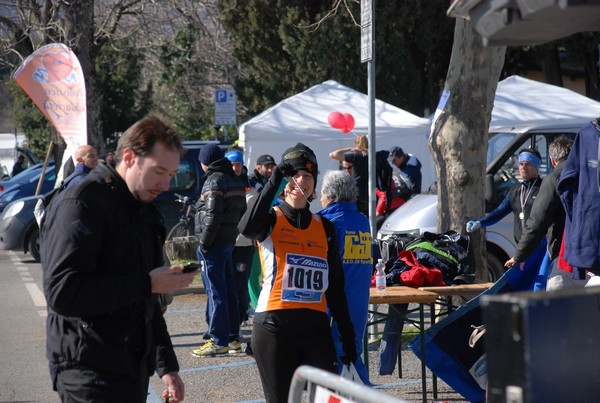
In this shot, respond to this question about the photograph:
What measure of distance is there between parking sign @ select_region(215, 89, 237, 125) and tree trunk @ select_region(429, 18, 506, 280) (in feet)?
39.0

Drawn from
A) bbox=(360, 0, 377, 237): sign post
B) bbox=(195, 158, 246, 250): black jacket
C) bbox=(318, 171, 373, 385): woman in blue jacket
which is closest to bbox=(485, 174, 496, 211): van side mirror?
bbox=(360, 0, 377, 237): sign post

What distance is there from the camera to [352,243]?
5.91 metres

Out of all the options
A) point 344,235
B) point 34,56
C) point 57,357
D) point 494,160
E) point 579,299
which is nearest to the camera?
point 579,299

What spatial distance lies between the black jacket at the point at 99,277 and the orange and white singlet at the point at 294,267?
1498mm

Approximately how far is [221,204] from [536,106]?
404 inches

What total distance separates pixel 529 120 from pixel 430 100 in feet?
28.4

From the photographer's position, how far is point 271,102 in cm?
2673

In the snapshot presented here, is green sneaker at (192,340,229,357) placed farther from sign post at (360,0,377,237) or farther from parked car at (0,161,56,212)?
parked car at (0,161,56,212)

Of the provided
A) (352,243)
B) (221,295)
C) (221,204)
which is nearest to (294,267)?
(352,243)

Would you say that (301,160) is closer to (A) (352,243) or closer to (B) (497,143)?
(A) (352,243)

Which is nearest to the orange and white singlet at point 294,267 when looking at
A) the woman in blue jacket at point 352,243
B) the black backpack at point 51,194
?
the woman in blue jacket at point 352,243

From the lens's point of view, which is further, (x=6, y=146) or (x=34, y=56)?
(x=6, y=146)

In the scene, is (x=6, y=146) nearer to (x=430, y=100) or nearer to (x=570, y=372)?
(x=430, y=100)

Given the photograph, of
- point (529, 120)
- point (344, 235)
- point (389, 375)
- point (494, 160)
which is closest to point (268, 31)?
point (529, 120)
